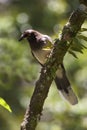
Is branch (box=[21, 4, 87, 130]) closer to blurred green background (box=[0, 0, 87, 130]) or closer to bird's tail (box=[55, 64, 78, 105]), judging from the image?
blurred green background (box=[0, 0, 87, 130])

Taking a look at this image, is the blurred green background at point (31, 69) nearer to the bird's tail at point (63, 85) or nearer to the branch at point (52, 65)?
the bird's tail at point (63, 85)

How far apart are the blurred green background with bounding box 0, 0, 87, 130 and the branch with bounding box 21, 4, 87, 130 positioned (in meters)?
1.90

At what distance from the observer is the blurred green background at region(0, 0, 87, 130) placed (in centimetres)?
619

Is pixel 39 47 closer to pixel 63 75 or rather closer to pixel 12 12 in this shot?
pixel 63 75

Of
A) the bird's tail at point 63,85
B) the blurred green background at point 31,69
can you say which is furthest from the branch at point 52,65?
the bird's tail at point 63,85

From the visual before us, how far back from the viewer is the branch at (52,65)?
2746mm

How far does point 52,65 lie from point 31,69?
148 inches

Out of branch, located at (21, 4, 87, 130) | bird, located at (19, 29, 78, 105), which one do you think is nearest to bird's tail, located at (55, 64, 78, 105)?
bird, located at (19, 29, 78, 105)

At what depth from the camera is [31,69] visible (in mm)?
6555

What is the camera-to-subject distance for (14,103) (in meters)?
8.16

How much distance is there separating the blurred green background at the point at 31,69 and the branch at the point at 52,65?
74.9 inches

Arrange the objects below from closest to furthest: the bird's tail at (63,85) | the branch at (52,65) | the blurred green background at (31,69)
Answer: the branch at (52,65) → the bird's tail at (63,85) → the blurred green background at (31,69)

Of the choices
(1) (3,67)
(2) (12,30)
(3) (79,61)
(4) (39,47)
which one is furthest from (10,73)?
(2) (12,30)

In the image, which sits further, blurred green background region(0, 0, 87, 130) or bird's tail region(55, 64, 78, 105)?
blurred green background region(0, 0, 87, 130)
